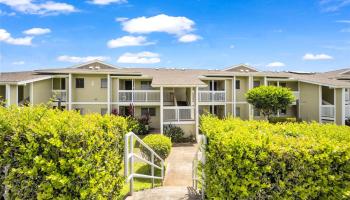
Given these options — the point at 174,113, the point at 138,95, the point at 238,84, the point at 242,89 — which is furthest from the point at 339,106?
the point at 138,95

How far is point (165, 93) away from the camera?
27891 mm

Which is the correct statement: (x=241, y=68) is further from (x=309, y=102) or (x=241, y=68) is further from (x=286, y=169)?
(x=286, y=169)

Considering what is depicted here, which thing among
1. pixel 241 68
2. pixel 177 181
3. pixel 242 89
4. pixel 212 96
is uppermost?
pixel 241 68

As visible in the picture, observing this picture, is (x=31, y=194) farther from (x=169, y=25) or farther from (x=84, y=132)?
(x=169, y=25)

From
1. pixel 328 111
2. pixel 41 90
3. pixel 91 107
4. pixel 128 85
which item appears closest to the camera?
pixel 41 90

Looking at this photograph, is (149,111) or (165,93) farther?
(149,111)

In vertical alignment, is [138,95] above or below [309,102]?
above

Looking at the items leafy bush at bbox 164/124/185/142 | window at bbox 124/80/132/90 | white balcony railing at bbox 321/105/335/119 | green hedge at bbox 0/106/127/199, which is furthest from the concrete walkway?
white balcony railing at bbox 321/105/335/119

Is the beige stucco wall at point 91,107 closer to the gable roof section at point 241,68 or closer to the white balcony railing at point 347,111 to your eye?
the gable roof section at point 241,68

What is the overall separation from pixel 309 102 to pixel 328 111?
249 cm

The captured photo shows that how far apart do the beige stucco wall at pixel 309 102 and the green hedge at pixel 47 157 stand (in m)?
29.1

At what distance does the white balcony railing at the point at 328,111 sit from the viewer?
26.6m

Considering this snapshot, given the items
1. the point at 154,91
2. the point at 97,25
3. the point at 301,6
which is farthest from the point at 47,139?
the point at 154,91

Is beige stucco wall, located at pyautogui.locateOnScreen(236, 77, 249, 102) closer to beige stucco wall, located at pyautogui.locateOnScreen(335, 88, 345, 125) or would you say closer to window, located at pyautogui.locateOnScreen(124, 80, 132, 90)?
beige stucco wall, located at pyautogui.locateOnScreen(335, 88, 345, 125)
